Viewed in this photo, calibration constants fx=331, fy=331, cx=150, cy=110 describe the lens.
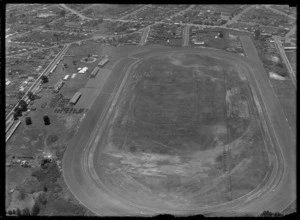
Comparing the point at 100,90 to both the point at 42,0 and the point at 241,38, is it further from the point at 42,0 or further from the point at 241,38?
the point at 42,0

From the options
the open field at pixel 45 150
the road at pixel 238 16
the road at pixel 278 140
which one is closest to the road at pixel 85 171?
the open field at pixel 45 150

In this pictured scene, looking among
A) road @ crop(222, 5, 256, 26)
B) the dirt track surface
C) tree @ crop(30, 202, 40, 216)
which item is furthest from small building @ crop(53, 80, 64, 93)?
road @ crop(222, 5, 256, 26)

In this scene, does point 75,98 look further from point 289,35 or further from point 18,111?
point 289,35

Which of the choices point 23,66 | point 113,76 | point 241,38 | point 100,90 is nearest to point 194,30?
point 241,38

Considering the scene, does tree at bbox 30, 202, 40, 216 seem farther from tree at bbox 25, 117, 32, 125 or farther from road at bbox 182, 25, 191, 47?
road at bbox 182, 25, 191, 47

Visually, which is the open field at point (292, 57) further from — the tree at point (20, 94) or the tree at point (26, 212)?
the tree at point (26, 212)

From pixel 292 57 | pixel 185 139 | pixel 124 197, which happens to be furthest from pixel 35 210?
pixel 292 57
